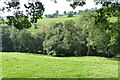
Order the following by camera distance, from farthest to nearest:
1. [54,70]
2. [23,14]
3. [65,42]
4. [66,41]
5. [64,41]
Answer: [64,41]
[66,41]
[65,42]
[54,70]
[23,14]

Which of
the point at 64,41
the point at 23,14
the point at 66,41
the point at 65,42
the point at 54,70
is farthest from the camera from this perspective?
the point at 64,41

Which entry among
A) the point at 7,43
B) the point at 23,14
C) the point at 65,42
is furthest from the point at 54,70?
the point at 7,43

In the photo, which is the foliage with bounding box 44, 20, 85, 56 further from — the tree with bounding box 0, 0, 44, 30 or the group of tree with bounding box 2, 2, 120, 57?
the tree with bounding box 0, 0, 44, 30

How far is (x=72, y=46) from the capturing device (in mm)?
51219

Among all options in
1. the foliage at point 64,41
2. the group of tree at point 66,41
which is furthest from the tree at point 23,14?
the foliage at point 64,41

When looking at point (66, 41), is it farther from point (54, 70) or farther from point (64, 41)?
point (54, 70)

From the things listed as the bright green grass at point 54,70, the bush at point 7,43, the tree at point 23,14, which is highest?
the tree at point 23,14

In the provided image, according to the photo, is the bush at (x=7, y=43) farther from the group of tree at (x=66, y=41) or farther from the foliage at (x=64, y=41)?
the foliage at (x=64, y=41)

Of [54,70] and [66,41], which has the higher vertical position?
[54,70]

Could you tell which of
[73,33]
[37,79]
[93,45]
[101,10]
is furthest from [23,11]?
[73,33]

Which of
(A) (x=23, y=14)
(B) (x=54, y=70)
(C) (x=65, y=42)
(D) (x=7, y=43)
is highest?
(A) (x=23, y=14)

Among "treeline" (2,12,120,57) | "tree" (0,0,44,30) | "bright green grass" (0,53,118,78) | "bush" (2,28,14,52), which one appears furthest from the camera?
"bush" (2,28,14,52)

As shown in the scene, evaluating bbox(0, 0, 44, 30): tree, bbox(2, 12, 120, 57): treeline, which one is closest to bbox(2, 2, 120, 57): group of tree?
bbox(2, 12, 120, 57): treeline

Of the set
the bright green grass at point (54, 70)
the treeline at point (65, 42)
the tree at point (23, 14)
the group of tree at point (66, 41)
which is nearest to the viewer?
the tree at point (23, 14)
